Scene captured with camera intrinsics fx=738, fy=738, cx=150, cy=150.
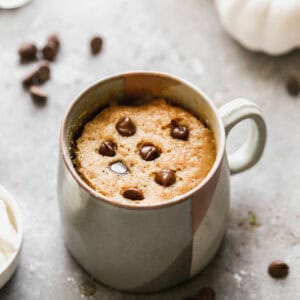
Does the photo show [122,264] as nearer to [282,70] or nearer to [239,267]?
[239,267]

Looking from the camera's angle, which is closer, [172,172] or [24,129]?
Result: [172,172]

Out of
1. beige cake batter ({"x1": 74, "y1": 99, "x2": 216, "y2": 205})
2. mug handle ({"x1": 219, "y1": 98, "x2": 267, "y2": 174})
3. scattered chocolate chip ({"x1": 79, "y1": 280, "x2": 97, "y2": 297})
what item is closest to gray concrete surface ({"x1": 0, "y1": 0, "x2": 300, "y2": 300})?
scattered chocolate chip ({"x1": 79, "y1": 280, "x2": 97, "y2": 297})

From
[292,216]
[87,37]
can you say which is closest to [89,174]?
[292,216]

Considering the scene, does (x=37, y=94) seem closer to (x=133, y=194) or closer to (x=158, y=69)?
(x=158, y=69)

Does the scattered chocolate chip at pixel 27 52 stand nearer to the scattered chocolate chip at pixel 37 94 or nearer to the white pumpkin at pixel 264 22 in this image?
the scattered chocolate chip at pixel 37 94

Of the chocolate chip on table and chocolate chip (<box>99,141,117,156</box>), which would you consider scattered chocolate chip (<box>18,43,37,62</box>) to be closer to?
the chocolate chip on table

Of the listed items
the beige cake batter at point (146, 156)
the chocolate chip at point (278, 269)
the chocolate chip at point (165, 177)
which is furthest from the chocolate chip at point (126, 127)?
the chocolate chip at point (278, 269)
